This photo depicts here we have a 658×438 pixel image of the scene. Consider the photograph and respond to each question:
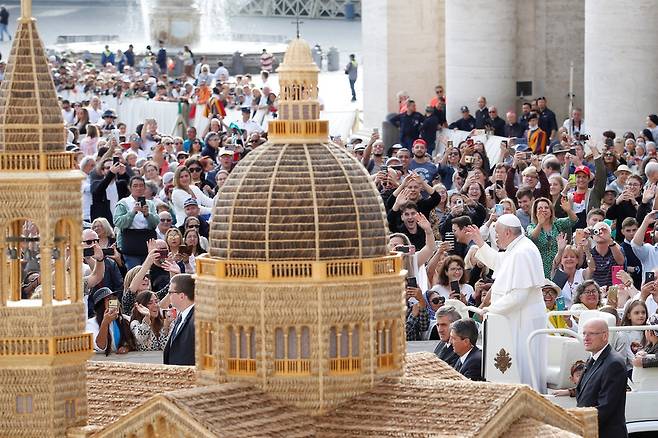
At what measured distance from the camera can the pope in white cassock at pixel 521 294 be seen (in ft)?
76.1

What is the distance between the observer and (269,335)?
19.5 meters

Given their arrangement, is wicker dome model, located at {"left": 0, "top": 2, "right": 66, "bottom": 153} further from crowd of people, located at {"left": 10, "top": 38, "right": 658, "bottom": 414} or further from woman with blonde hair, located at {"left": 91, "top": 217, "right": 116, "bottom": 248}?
woman with blonde hair, located at {"left": 91, "top": 217, "right": 116, "bottom": 248}

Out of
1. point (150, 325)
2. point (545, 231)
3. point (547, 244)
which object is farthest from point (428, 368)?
point (545, 231)

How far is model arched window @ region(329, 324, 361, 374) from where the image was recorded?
64.5 ft

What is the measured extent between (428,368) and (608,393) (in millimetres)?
1657

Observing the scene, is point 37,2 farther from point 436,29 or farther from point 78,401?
point 78,401

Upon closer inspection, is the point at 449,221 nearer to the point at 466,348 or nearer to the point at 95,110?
the point at 466,348

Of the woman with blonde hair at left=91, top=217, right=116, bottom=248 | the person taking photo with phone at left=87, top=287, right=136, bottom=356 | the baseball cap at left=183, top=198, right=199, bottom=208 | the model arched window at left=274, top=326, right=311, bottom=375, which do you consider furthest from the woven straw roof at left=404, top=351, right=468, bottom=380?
the baseball cap at left=183, top=198, right=199, bottom=208

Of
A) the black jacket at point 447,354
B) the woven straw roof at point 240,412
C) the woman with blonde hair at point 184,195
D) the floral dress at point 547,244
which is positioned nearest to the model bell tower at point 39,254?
the woven straw roof at point 240,412

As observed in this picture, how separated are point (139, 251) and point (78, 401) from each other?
1163cm

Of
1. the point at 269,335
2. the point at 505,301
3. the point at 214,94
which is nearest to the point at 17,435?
the point at 269,335

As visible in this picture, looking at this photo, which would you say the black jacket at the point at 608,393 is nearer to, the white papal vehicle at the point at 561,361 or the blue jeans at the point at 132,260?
the white papal vehicle at the point at 561,361

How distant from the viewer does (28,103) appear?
66.9 feet

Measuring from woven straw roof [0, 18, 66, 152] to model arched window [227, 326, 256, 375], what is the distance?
221cm
